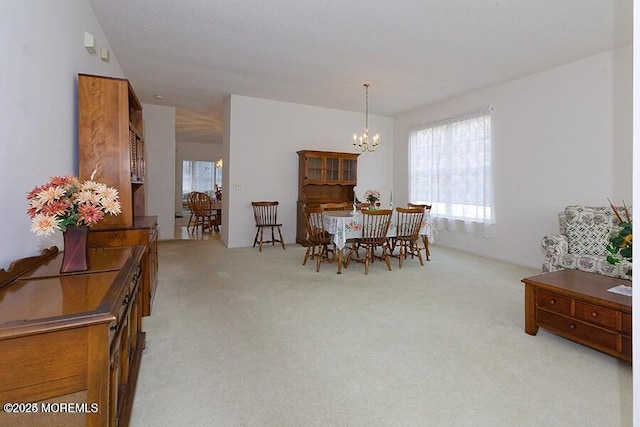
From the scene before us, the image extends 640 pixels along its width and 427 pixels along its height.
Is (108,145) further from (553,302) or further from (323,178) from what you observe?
(323,178)

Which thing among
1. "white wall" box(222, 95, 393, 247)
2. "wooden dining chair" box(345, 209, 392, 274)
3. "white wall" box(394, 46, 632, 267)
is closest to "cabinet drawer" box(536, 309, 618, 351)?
"wooden dining chair" box(345, 209, 392, 274)

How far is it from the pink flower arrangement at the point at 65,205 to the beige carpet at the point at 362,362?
3.16 ft

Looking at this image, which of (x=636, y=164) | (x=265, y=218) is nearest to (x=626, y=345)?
(x=636, y=164)

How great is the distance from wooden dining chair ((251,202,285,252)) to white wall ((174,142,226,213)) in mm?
6042

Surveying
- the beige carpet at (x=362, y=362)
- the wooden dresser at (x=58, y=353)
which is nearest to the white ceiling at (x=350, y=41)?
the beige carpet at (x=362, y=362)

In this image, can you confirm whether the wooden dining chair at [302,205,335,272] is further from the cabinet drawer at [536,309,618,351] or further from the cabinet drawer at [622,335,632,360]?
the cabinet drawer at [622,335,632,360]

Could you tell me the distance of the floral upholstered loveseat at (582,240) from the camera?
10.6ft

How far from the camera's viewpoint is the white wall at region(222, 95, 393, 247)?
19.0ft

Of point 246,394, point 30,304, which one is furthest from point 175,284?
point 30,304

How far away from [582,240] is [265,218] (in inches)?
182

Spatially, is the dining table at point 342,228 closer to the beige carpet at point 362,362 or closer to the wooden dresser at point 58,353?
the beige carpet at point 362,362

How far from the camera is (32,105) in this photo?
1717 mm

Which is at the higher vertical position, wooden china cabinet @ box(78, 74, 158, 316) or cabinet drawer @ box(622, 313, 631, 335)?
wooden china cabinet @ box(78, 74, 158, 316)

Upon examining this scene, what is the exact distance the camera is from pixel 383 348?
218cm
